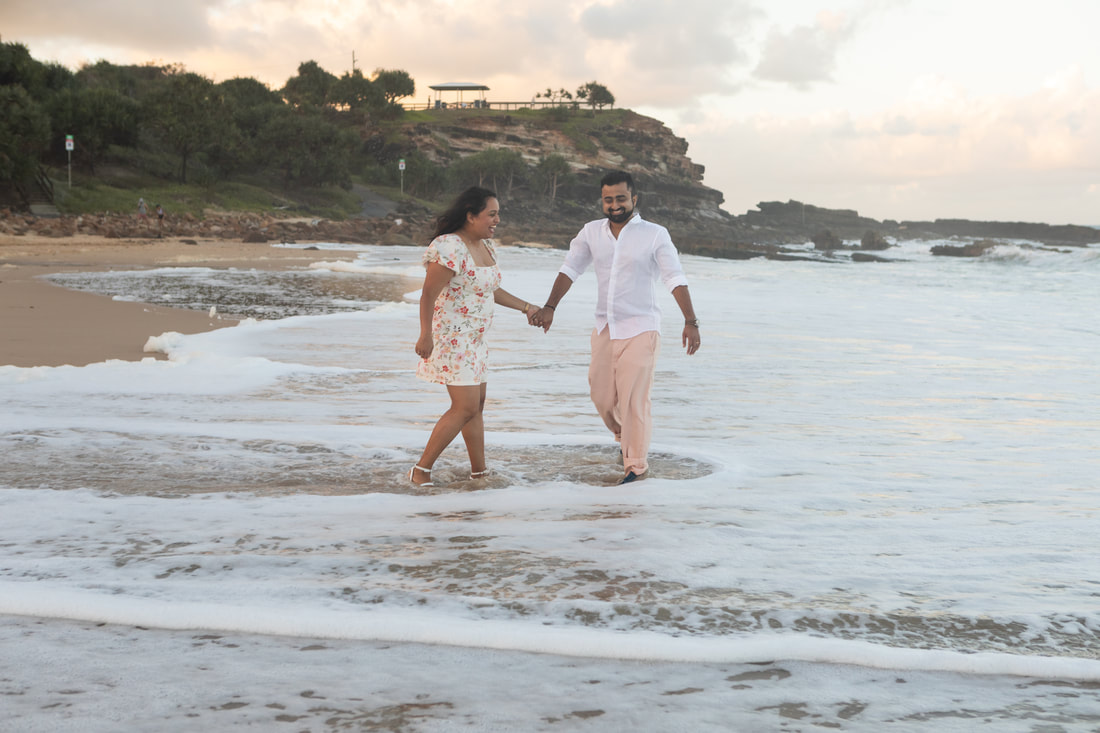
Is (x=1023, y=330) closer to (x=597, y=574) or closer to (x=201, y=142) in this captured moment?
(x=597, y=574)

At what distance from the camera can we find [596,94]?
409 ft

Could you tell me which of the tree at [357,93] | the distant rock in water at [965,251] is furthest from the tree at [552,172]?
the distant rock in water at [965,251]

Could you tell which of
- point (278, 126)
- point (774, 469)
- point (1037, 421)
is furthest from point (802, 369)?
point (278, 126)

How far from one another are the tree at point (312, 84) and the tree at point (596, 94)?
139ft

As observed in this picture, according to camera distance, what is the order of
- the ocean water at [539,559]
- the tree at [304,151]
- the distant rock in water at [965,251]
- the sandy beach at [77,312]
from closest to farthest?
the ocean water at [539,559], the sandy beach at [77,312], the distant rock in water at [965,251], the tree at [304,151]

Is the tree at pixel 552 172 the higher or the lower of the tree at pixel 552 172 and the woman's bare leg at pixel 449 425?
the higher

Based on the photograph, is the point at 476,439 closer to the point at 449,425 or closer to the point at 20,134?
the point at 449,425

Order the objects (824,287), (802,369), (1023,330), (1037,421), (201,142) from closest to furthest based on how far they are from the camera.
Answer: (1037,421) → (802,369) → (1023,330) → (824,287) → (201,142)

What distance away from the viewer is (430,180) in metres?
79.6

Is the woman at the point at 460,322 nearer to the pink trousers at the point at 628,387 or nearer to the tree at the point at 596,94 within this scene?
the pink trousers at the point at 628,387

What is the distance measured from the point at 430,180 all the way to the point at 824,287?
57796mm

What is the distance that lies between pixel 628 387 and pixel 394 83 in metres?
107

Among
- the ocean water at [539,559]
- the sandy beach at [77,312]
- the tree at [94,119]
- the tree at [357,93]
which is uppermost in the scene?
the tree at [357,93]

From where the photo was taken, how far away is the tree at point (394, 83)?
104 meters
